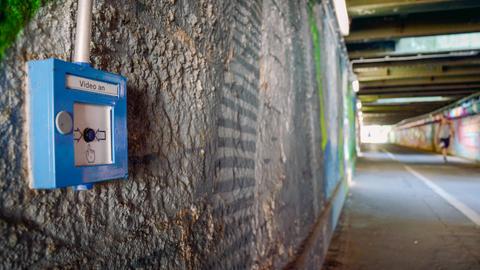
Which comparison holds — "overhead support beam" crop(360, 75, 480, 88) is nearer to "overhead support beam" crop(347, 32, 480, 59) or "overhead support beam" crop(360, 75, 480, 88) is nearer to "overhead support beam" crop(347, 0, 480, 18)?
"overhead support beam" crop(347, 32, 480, 59)

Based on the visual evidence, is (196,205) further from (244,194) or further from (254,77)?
(254,77)

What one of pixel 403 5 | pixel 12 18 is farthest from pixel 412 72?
pixel 12 18

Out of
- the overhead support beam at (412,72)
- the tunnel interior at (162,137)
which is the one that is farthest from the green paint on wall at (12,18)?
the overhead support beam at (412,72)

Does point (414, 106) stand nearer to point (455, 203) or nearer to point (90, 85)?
point (455, 203)

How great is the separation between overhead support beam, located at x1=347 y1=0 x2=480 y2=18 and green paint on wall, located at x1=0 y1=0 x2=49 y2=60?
6.26 meters

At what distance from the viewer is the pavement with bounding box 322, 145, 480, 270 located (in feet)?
12.8

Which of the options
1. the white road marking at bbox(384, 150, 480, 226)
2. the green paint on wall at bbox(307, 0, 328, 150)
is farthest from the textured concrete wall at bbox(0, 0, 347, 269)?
the white road marking at bbox(384, 150, 480, 226)

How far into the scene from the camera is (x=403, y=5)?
6.04m

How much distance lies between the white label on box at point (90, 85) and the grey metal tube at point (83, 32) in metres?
0.05

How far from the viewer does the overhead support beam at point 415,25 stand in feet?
23.5

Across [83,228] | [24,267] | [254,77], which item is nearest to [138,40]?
[83,228]

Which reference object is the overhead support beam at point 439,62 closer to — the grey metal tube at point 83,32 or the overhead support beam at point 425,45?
the overhead support beam at point 425,45

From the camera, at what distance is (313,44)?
397 centimetres

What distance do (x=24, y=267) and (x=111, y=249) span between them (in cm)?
23
